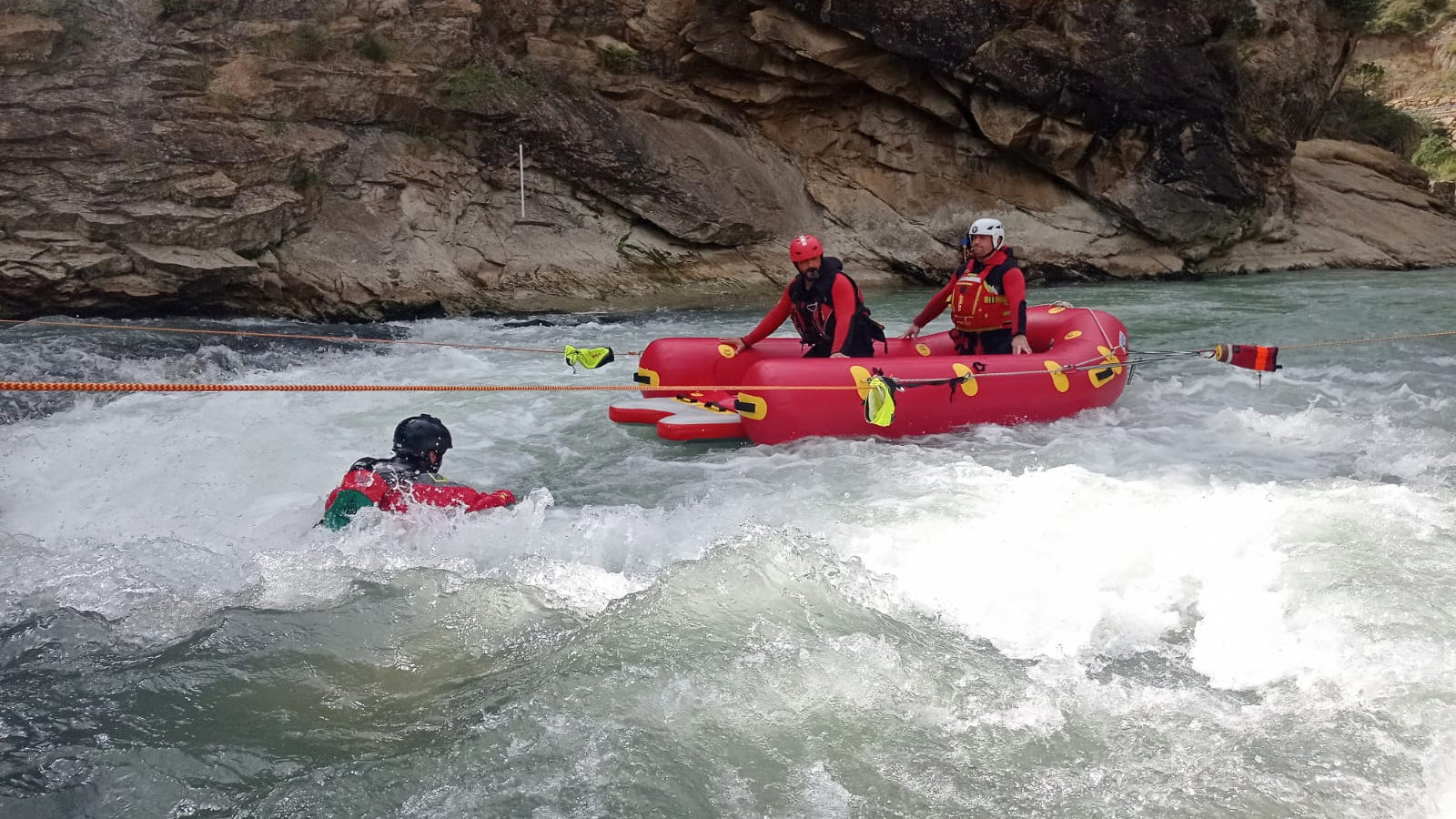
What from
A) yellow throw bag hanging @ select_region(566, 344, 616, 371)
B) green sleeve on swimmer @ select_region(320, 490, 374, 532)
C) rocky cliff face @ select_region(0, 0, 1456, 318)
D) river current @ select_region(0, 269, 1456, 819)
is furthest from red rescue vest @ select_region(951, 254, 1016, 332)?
rocky cliff face @ select_region(0, 0, 1456, 318)

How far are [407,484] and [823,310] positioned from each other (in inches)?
108

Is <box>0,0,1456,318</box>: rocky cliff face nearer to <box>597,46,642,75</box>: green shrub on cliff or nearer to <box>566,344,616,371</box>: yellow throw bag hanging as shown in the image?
<box>597,46,642,75</box>: green shrub on cliff

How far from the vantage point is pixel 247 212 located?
350 inches

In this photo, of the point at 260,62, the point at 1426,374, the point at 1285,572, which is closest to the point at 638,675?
the point at 1285,572

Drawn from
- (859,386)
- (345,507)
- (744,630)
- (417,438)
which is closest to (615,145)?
(859,386)

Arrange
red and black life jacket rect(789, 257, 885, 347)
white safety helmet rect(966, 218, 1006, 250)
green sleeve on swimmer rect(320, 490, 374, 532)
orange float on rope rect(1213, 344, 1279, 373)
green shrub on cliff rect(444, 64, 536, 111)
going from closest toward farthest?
green sleeve on swimmer rect(320, 490, 374, 532) < orange float on rope rect(1213, 344, 1279, 373) < red and black life jacket rect(789, 257, 885, 347) < white safety helmet rect(966, 218, 1006, 250) < green shrub on cliff rect(444, 64, 536, 111)

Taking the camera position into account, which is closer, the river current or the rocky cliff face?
the river current

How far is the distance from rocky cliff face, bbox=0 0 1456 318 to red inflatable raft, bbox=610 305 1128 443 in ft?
15.6

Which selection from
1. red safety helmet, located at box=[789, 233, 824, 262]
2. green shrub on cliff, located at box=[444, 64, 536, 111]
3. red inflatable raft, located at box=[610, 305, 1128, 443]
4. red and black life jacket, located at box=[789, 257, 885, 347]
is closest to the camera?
red inflatable raft, located at box=[610, 305, 1128, 443]

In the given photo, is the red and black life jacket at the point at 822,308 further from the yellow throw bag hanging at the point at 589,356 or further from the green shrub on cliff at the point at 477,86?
the green shrub on cliff at the point at 477,86

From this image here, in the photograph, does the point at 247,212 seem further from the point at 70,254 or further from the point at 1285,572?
the point at 1285,572

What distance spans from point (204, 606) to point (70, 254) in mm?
6604

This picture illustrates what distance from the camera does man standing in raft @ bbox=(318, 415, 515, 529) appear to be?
3.40 meters

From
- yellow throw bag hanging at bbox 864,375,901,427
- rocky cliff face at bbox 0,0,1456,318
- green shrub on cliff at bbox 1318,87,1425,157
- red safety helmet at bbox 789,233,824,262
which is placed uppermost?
green shrub on cliff at bbox 1318,87,1425,157
